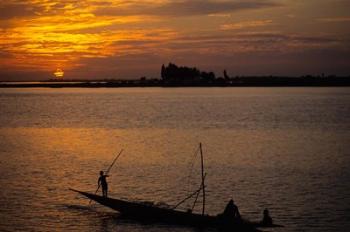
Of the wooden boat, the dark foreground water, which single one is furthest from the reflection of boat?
the dark foreground water

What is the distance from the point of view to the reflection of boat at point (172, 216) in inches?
742

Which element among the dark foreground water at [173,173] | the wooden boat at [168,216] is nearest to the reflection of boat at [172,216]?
the wooden boat at [168,216]

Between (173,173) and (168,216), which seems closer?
(168,216)

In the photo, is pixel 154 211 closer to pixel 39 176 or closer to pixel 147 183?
pixel 147 183

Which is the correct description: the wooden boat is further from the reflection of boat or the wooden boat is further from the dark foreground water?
the dark foreground water

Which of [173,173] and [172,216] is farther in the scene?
[173,173]

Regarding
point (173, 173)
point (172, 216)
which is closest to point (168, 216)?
point (172, 216)

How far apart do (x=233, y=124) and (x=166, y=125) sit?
25.8ft

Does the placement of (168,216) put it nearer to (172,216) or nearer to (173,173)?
(172,216)

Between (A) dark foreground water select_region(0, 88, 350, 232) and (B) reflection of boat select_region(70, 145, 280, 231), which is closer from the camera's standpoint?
(B) reflection of boat select_region(70, 145, 280, 231)

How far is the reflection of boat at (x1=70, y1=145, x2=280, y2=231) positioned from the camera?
18844mm

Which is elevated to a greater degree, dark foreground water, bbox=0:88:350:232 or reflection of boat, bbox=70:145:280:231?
reflection of boat, bbox=70:145:280:231

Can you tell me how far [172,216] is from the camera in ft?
67.5

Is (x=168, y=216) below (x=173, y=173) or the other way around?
the other way around
